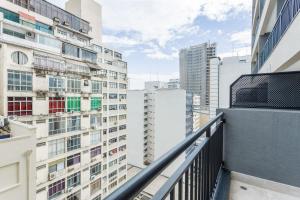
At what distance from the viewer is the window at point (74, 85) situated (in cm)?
976

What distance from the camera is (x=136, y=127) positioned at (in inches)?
985

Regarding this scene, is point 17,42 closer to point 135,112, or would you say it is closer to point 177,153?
point 177,153

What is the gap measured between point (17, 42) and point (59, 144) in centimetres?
528

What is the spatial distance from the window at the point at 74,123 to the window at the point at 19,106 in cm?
219

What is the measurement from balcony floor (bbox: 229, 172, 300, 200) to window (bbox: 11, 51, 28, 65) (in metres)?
9.05

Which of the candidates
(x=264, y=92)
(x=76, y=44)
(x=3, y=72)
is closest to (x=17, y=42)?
(x=3, y=72)

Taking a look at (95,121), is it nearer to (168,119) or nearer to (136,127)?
(168,119)

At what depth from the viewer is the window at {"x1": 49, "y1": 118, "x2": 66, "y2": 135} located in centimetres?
888

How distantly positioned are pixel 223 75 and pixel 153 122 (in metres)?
11.3

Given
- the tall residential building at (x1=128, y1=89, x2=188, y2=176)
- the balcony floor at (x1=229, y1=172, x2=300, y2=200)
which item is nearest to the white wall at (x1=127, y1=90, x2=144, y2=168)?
the tall residential building at (x1=128, y1=89, x2=188, y2=176)

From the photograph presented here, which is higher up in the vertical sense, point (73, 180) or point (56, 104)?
point (56, 104)

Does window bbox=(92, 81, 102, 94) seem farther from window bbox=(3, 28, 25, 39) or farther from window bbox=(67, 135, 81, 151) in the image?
window bbox=(3, 28, 25, 39)

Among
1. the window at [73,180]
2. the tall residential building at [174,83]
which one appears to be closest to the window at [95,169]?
the window at [73,180]

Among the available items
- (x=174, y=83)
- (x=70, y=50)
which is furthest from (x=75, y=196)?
(x=174, y=83)
